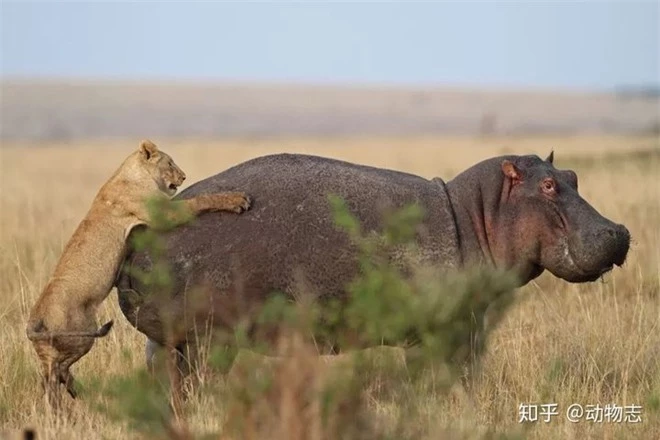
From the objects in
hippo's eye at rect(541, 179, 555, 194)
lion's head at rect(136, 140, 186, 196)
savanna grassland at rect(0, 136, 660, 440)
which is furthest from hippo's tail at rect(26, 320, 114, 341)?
hippo's eye at rect(541, 179, 555, 194)

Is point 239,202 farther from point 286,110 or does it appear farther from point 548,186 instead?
point 286,110

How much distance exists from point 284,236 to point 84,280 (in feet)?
3.78

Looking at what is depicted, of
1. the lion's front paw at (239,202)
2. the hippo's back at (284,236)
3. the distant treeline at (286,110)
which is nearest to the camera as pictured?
the hippo's back at (284,236)

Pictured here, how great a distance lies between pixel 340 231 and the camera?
751 cm

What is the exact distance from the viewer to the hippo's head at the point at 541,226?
776 cm

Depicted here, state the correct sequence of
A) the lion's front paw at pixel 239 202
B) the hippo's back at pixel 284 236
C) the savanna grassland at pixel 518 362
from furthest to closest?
1. the lion's front paw at pixel 239 202
2. the hippo's back at pixel 284 236
3. the savanna grassland at pixel 518 362

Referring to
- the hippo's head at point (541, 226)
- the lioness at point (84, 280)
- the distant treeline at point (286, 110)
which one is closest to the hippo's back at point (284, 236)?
the lioness at point (84, 280)

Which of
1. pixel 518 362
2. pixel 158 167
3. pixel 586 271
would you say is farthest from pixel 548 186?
pixel 158 167

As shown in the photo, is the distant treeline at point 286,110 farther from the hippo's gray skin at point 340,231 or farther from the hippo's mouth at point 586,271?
the hippo's mouth at point 586,271

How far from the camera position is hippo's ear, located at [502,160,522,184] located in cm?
795

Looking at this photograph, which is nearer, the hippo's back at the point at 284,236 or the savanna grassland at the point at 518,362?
the savanna grassland at the point at 518,362

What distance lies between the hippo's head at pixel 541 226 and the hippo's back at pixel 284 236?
28cm

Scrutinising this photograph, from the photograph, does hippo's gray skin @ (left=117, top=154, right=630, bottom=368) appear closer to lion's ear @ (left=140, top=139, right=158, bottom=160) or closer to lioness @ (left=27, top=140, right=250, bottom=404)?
lioness @ (left=27, top=140, right=250, bottom=404)

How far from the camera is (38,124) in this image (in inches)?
3939
